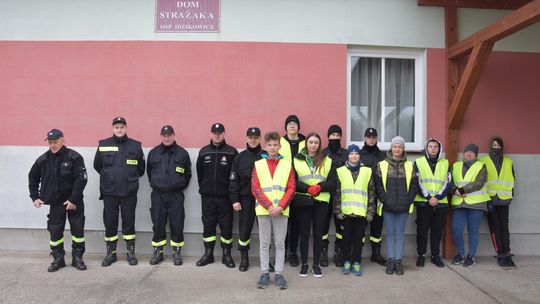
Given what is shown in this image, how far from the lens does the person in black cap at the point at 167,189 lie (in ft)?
17.5

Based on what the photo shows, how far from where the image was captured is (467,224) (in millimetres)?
5598

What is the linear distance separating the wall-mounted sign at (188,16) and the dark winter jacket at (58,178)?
2406 millimetres

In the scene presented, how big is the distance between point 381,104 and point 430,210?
1.89 meters

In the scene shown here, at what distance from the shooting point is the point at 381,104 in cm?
626

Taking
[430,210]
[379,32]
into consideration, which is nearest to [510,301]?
[430,210]

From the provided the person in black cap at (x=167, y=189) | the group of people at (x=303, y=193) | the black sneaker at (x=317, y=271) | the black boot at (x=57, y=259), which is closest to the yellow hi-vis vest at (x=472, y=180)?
the group of people at (x=303, y=193)

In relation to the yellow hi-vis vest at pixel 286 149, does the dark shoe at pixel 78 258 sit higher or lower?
lower

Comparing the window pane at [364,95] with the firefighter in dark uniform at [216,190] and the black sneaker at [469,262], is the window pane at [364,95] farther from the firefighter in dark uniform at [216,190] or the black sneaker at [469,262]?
the black sneaker at [469,262]

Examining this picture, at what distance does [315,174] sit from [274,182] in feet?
1.89

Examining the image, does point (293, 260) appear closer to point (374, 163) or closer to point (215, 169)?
point (215, 169)

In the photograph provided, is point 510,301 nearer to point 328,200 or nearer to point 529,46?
point 328,200

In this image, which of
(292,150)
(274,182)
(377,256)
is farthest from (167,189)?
(377,256)

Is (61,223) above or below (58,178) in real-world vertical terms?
below

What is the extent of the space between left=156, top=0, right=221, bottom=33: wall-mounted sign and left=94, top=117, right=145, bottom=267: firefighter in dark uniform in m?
1.73
